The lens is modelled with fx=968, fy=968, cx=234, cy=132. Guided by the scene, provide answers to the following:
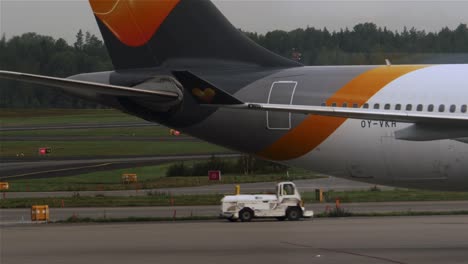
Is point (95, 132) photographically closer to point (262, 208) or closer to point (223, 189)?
point (223, 189)

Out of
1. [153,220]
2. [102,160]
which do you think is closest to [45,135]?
[102,160]

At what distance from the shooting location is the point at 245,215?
37.8m

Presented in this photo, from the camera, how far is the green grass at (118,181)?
2362 inches

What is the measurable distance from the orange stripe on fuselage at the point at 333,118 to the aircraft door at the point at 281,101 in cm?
30

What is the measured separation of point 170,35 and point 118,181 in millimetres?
39492

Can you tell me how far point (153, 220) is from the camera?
38.1 m

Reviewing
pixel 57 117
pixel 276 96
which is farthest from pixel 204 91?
pixel 57 117

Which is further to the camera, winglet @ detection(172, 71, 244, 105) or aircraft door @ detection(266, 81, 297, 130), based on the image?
aircraft door @ detection(266, 81, 297, 130)

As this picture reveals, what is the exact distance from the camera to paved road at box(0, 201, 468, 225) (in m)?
40.7

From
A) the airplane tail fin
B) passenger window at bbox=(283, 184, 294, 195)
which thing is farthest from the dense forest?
passenger window at bbox=(283, 184, 294, 195)

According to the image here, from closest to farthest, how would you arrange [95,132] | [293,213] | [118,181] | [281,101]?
[281,101] < [293,213] < [118,181] < [95,132]

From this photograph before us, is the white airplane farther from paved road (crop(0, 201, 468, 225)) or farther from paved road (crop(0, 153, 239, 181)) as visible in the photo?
paved road (crop(0, 153, 239, 181))

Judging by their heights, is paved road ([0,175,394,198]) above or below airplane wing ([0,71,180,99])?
below

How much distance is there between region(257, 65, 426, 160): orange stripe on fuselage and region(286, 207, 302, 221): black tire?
1267cm
